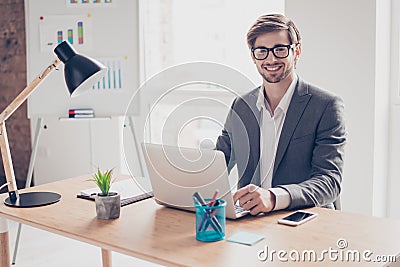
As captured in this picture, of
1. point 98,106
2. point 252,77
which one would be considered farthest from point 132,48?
point 252,77

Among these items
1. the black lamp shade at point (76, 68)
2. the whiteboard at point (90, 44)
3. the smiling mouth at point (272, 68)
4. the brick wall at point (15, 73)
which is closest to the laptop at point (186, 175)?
the black lamp shade at point (76, 68)

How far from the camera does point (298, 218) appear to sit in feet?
5.29

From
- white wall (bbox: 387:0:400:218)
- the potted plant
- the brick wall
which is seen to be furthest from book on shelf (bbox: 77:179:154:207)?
the brick wall

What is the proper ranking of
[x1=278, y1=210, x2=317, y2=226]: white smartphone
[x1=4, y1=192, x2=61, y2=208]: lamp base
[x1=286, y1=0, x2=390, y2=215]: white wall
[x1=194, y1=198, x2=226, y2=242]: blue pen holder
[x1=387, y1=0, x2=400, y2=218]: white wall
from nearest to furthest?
[x1=194, y1=198, x2=226, y2=242]: blue pen holder < [x1=278, y1=210, x2=317, y2=226]: white smartphone < [x1=4, y1=192, x2=61, y2=208]: lamp base < [x1=286, y1=0, x2=390, y2=215]: white wall < [x1=387, y1=0, x2=400, y2=218]: white wall

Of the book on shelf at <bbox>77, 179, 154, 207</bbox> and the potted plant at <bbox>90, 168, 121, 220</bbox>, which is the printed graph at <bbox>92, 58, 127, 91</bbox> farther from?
the potted plant at <bbox>90, 168, 121, 220</bbox>

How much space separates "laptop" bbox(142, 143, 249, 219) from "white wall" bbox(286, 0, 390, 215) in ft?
4.91

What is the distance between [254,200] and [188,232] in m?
0.24

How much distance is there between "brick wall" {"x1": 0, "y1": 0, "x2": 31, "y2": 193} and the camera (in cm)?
484

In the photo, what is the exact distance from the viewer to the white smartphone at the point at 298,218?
1.57 metres

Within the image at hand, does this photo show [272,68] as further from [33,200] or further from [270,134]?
[33,200]

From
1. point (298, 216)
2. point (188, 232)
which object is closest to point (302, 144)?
point (298, 216)

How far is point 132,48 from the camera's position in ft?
11.7

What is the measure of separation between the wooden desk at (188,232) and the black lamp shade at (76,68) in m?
0.41

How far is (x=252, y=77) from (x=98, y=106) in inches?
41.4
